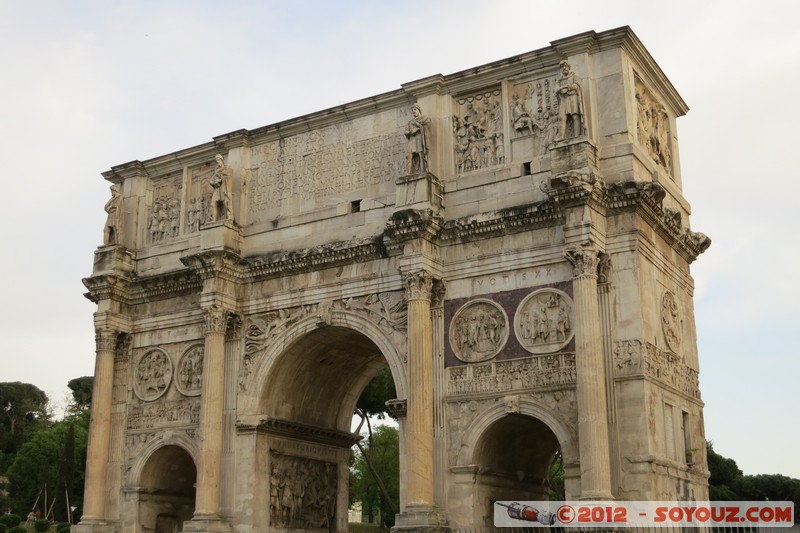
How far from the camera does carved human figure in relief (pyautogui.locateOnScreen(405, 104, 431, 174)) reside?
63.8ft

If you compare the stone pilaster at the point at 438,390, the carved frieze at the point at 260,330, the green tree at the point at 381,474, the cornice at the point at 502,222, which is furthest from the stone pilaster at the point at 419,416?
the green tree at the point at 381,474

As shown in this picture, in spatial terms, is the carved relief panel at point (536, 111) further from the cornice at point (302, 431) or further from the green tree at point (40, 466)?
the green tree at point (40, 466)

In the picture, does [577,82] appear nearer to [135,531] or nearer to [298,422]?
[298,422]

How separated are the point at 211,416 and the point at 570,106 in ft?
32.9

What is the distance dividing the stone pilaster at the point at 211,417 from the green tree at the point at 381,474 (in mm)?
26381

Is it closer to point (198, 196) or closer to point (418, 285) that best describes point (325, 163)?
point (198, 196)

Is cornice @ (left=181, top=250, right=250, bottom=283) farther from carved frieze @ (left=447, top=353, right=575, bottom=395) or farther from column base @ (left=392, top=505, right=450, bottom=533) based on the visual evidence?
column base @ (left=392, top=505, right=450, bottom=533)

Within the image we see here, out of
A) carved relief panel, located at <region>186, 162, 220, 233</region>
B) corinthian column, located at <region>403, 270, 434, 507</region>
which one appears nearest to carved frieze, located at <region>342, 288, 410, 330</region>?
corinthian column, located at <region>403, 270, 434, 507</region>

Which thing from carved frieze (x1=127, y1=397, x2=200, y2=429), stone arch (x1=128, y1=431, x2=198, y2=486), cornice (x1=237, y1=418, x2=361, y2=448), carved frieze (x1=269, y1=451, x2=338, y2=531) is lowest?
carved frieze (x1=269, y1=451, x2=338, y2=531)

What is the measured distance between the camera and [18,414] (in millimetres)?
72875

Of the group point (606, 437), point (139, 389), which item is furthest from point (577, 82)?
point (139, 389)

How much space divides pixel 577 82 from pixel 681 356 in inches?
229

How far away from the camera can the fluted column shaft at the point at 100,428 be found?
22.1 meters

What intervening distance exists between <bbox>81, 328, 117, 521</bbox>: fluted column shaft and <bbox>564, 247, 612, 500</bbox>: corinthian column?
11.8 m
